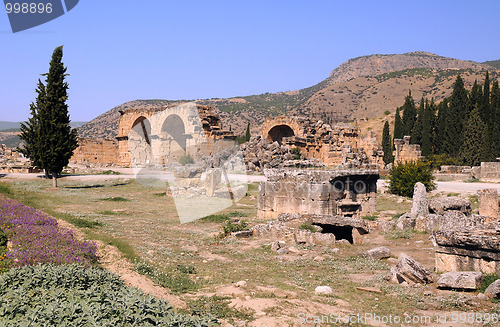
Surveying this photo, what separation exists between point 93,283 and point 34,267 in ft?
3.41

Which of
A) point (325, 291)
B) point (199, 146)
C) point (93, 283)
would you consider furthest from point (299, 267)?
point (199, 146)

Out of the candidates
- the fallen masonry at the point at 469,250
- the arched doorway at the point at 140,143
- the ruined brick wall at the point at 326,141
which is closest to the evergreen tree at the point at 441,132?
the ruined brick wall at the point at 326,141

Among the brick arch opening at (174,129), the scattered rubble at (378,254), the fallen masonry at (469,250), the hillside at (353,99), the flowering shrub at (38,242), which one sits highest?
the hillside at (353,99)

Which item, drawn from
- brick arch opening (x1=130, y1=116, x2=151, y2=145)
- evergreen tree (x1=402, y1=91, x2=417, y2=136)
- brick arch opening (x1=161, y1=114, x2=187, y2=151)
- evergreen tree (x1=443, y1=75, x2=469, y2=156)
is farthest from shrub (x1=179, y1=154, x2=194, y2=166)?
evergreen tree (x1=402, y1=91, x2=417, y2=136)

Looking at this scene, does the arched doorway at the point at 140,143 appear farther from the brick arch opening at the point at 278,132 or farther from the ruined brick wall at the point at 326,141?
the ruined brick wall at the point at 326,141

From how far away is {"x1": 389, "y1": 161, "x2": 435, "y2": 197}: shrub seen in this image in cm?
1855

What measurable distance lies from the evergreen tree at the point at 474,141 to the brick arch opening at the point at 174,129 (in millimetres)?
22589

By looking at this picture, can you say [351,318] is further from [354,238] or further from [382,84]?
[382,84]

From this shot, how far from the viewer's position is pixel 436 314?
5.25 metres

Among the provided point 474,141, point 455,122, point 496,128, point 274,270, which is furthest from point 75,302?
point 455,122

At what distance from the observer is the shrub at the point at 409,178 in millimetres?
18547

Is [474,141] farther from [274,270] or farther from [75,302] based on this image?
[75,302]

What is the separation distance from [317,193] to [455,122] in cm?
2779

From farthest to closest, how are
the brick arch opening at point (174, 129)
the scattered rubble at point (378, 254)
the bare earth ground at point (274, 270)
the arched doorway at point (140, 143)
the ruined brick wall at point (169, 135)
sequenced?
the arched doorway at point (140, 143)
the brick arch opening at point (174, 129)
the ruined brick wall at point (169, 135)
the scattered rubble at point (378, 254)
the bare earth ground at point (274, 270)
